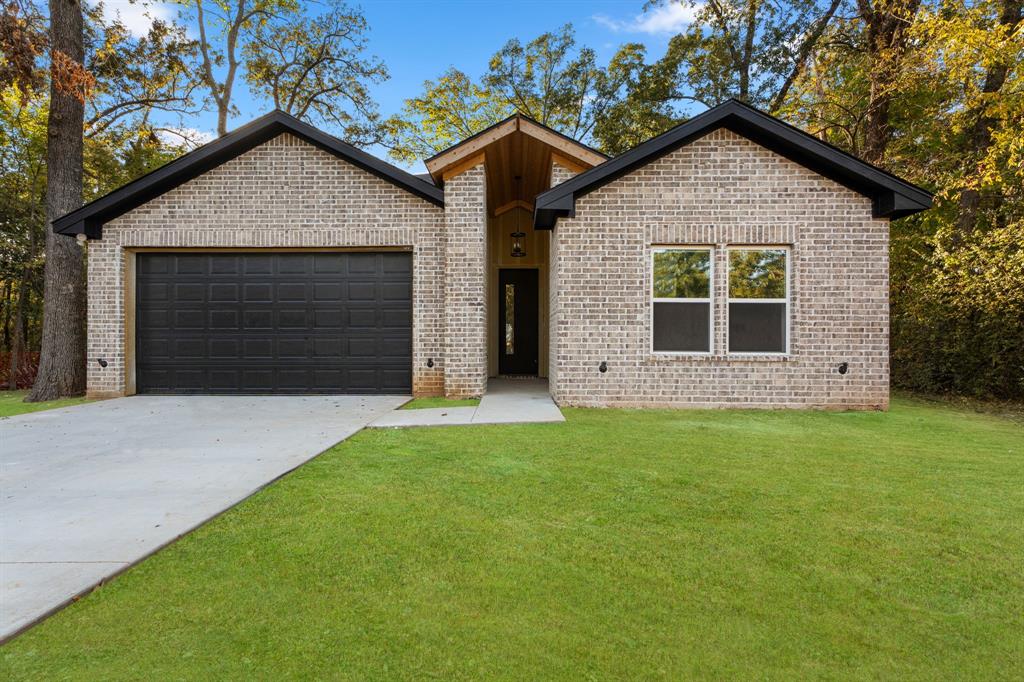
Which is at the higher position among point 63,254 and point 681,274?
point 63,254

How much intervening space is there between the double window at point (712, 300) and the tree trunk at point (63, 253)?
10.9 m

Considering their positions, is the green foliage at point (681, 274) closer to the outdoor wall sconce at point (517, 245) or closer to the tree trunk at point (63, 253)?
the outdoor wall sconce at point (517, 245)

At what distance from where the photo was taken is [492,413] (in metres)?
7.56

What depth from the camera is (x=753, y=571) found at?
270cm

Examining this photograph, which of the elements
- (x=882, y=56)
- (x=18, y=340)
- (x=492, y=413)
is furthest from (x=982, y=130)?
(x=18, y=340)

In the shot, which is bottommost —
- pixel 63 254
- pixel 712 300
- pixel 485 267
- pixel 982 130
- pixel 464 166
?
pixel 712 300

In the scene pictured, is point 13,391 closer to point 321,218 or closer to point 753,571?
point 321,218

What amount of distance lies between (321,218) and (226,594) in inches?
330

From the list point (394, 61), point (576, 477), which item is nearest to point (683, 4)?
point (394, 61)

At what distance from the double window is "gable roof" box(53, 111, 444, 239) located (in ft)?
14.1

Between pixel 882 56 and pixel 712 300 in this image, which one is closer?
pixel 712 300

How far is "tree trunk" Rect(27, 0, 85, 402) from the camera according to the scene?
1007cm

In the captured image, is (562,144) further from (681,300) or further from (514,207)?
(514,207)

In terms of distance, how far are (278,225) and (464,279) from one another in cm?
368
